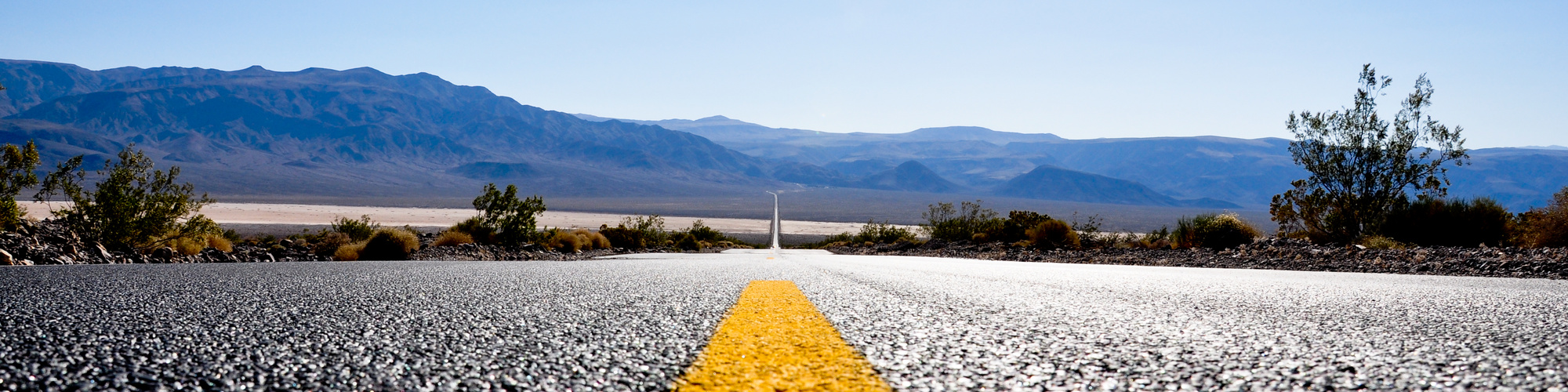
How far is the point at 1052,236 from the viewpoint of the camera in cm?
1819

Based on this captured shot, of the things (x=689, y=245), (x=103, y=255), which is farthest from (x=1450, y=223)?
(x=689, y=245)

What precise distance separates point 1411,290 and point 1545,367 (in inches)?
94.6

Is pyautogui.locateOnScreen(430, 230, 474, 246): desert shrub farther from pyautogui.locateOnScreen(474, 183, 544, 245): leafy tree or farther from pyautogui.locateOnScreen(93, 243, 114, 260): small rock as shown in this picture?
pyautogui.locateOnScreen(93, 243, 114, 260): small rock

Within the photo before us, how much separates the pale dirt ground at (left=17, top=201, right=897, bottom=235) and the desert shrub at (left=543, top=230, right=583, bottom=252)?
41.1 metres

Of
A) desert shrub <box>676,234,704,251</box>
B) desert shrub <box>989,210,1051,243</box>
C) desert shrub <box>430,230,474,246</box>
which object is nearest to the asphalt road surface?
desert shrub <box>430,230,474,246</box>

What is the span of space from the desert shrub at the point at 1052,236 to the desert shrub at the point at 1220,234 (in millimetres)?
2446

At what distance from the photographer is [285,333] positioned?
1680 mm

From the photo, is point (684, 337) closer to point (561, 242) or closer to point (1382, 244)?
point (1382, 244)

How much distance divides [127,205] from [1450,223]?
1961 cm

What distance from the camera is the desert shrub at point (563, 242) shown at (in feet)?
62.7

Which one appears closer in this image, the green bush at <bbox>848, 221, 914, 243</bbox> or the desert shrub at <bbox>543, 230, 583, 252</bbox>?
the desert shrub at <bbox>543, 230, 583, 252</bbox>

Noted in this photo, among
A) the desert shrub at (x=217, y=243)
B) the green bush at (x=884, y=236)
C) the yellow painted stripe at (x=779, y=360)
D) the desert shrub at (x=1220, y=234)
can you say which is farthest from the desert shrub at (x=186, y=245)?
the green bush at (x=884, y=236)

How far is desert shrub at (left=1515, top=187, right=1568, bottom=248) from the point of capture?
10.3 metres

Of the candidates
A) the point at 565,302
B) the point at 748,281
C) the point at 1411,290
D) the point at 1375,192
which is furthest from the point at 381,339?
the point at 1375,192
